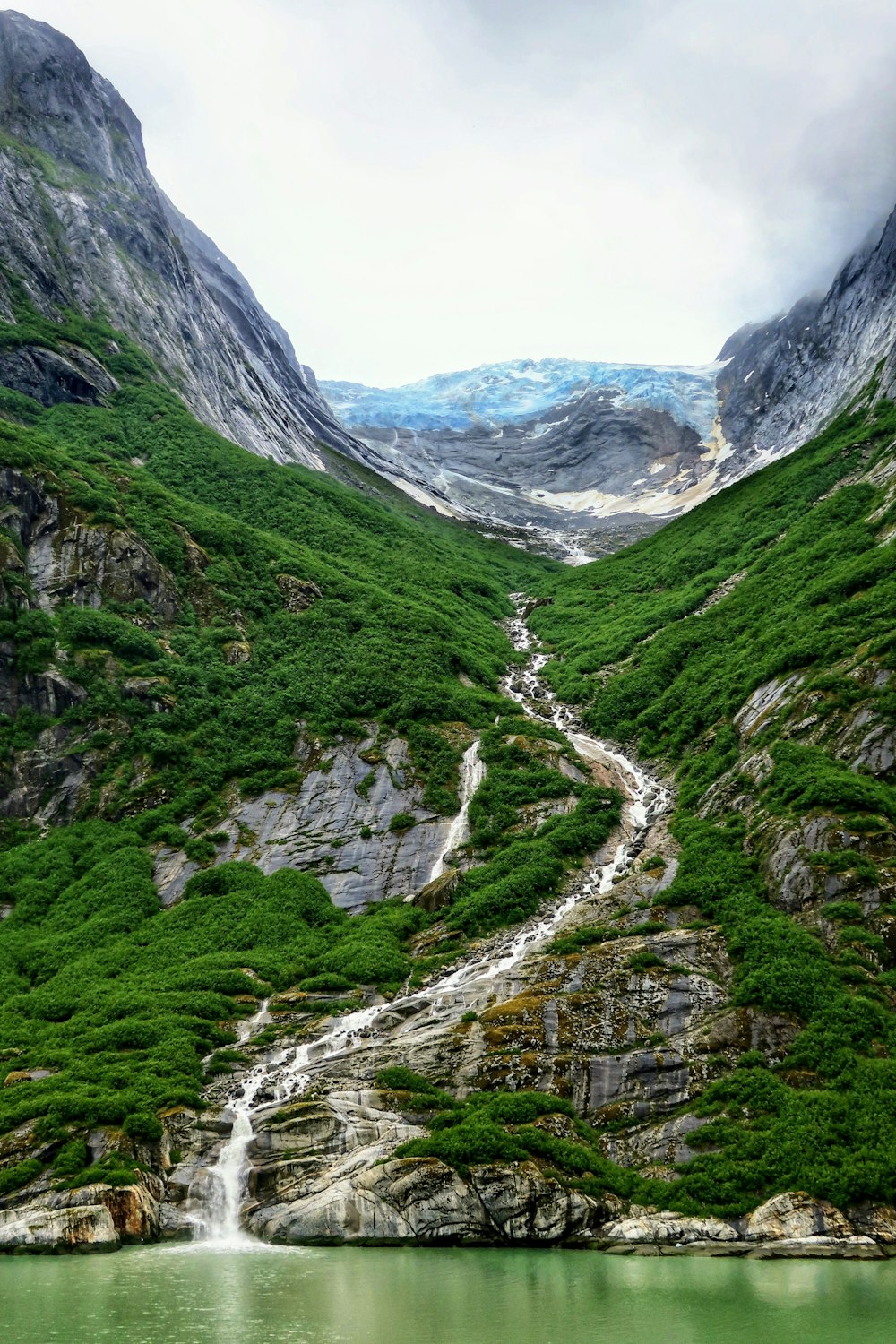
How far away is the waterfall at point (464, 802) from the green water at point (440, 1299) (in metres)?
26.4

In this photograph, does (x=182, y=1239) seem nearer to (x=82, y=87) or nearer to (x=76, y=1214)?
(x=76, y=1214)

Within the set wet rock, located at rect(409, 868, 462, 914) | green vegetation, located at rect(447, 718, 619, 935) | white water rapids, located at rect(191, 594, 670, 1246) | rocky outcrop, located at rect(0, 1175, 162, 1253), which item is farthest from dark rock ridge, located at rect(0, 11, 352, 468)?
rocky outcrop, located at rect(0, 1175, 162, 1253)

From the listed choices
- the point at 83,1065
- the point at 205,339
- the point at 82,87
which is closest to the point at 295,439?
the point at 205,339

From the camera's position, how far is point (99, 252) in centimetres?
11419

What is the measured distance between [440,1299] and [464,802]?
35.3m

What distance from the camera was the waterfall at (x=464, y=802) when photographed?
166ft

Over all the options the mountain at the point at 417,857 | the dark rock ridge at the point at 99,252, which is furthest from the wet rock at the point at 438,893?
the dark rock ridge at the point at 99,252

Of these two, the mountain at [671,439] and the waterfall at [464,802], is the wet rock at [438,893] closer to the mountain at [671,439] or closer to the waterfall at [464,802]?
the waterfall at [464,802]

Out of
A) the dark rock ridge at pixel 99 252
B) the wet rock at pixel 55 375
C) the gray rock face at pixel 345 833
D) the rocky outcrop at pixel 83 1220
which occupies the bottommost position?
the rocky outcrop at pixel 83 1220

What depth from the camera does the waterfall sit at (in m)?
50.6

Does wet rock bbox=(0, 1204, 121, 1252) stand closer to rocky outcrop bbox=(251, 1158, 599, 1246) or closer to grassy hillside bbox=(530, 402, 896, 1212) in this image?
rocky outcrop bbox=(251, 1158, 599, 1246)

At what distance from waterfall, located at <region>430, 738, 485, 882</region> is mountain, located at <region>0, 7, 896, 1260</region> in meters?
0.49

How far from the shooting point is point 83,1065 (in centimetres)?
3288

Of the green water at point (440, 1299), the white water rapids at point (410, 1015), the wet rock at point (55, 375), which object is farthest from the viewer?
the wet rock at point (55, 375)
